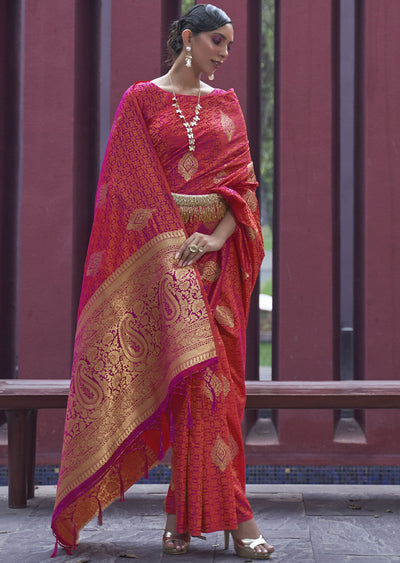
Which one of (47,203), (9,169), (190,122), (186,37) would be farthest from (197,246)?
(9,169)

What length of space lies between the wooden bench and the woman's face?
154 centimetres

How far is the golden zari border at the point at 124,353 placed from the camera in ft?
9.23

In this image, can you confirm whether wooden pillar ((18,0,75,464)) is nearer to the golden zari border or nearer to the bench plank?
the bench plank

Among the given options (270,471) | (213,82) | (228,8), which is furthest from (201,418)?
(228,8)

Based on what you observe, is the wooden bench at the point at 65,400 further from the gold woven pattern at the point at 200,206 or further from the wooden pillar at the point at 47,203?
the gold woven pattern at the point at 200,206

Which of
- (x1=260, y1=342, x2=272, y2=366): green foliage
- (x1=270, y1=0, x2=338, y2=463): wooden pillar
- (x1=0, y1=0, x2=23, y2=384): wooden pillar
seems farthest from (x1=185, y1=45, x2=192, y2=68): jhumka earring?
(x1=260, y1=342, x2=272, y2=366): green foliage

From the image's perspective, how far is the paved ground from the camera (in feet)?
9.54

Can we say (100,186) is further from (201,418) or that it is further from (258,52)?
(258,52)

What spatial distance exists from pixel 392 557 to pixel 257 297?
6.57 ft

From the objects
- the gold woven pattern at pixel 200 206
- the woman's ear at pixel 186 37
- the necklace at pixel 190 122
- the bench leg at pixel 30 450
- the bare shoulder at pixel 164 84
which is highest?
the woman's ear at pixel 186 37

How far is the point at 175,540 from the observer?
2.90 meters

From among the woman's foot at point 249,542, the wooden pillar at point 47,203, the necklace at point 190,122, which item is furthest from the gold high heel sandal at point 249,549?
the wooden pillar at point 47,203

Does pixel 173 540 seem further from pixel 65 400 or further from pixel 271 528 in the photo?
pixel 65 400

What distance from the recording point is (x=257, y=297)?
461 centimetres
